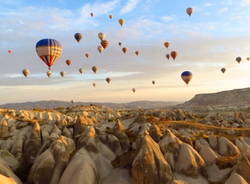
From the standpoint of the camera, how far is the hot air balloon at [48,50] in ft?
223

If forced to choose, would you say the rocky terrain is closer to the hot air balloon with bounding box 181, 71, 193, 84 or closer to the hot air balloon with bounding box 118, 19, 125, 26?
the hot air balloon with bounding box 181, 71, 193, 84

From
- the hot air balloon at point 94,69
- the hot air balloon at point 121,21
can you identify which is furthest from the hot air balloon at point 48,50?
the hot air balloon at point 94,69

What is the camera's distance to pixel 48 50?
224 ft

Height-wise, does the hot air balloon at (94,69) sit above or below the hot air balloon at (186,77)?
above

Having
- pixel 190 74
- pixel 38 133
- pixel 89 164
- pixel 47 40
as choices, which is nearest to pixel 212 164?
pixel 89 164

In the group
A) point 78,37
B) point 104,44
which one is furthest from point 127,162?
point 104,44

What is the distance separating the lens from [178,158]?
98.2 feet

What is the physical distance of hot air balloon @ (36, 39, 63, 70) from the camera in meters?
68.1

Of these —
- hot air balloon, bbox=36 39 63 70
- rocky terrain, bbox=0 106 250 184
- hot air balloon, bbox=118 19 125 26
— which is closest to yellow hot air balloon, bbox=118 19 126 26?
hot air balloon, bbox=118 19 125 26

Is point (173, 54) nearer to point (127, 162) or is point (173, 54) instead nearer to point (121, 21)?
point (121, 21)

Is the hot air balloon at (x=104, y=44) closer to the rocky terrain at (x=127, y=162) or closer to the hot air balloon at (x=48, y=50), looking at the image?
the hot air balloon at (x=48, y=50)

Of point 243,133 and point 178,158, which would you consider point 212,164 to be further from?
point 243,133

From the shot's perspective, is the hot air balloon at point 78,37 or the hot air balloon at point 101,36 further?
the hot air balloon at point 101,36

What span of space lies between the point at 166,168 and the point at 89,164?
6.51 m
